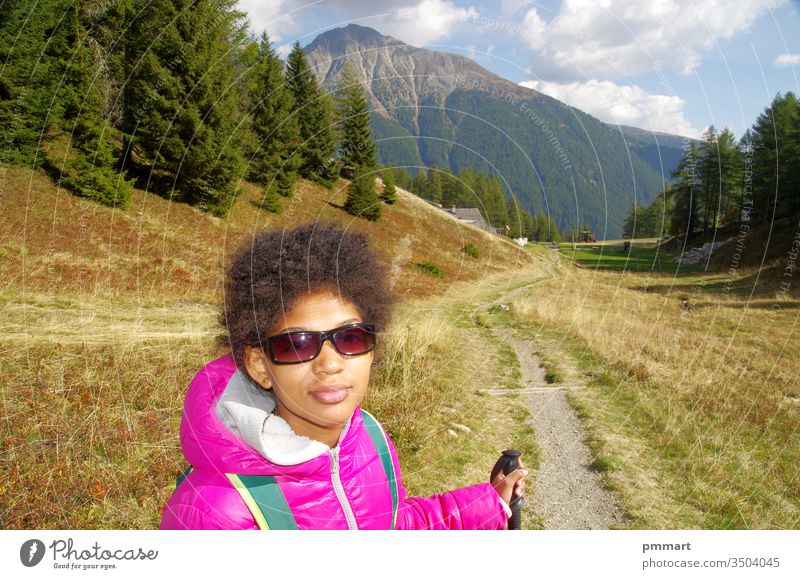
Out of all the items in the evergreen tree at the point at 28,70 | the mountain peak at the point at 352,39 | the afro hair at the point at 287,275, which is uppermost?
the evergreen tree at the point at 28,70

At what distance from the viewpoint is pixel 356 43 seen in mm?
2027

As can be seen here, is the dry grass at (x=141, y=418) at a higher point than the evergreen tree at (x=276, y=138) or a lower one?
lower

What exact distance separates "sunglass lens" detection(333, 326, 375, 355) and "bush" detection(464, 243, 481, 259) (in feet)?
2.72

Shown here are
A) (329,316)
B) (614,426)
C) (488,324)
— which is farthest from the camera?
(614,426)

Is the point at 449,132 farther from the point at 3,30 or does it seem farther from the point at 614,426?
the point at 3,30

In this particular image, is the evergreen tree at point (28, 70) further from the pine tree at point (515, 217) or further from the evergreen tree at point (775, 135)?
the evergreen tree at point (775, 135)

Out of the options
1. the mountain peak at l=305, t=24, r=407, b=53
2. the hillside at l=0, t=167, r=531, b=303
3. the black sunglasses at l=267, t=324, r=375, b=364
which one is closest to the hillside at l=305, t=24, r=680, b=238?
the mountain peak at l=305, t=24, r=407, b=53

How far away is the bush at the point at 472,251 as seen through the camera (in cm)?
221

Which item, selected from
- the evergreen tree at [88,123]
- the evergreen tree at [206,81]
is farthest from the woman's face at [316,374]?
the evergreen tree at [88,123]

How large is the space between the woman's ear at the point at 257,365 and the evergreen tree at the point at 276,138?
0.80m

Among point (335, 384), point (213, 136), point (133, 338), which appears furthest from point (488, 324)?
point (133, 338)

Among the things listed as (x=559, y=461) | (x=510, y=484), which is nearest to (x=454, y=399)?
(x=559, y=461)
